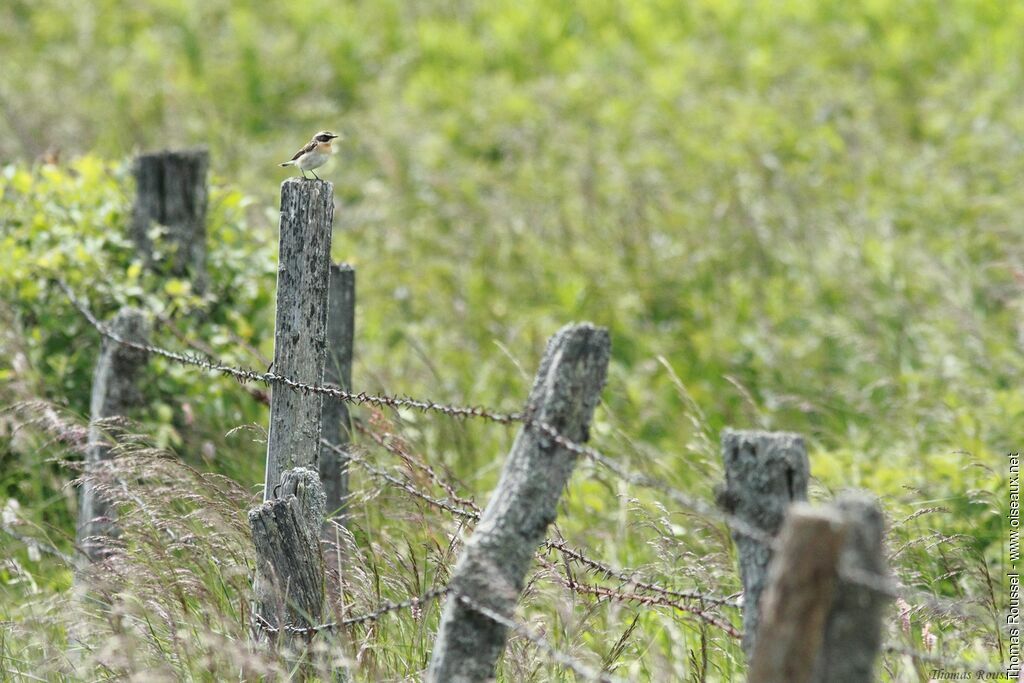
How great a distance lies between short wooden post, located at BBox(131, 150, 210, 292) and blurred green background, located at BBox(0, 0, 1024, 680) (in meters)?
0.15

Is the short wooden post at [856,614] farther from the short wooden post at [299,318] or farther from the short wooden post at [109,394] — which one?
the short wooden post at [109,394]

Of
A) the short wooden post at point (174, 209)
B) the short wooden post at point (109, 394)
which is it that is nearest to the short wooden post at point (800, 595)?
the short wooden post at point (109, 394)

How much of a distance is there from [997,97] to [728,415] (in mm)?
4497


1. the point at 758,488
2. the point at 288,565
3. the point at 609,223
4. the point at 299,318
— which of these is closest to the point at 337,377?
the point at 299,318

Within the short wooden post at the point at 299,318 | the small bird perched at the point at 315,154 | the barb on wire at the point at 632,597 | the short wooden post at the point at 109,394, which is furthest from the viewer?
the short wooden post at the point at 109,394

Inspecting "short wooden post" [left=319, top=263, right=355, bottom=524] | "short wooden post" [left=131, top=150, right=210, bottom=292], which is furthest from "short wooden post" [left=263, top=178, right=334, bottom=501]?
"short wooden post" [left=131, top=150, right=210, bottom=292]

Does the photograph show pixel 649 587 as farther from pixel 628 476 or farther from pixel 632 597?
pixel 628 476

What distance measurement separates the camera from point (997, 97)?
32.2 feet

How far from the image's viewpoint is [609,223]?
8.87 m

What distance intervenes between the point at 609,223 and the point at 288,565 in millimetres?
5869

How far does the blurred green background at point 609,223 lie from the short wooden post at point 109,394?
14.1 inches

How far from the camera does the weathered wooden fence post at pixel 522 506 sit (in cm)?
265

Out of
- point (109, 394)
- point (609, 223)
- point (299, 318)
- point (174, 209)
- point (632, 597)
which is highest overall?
point (609, 223)

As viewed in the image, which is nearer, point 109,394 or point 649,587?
point 649,587
